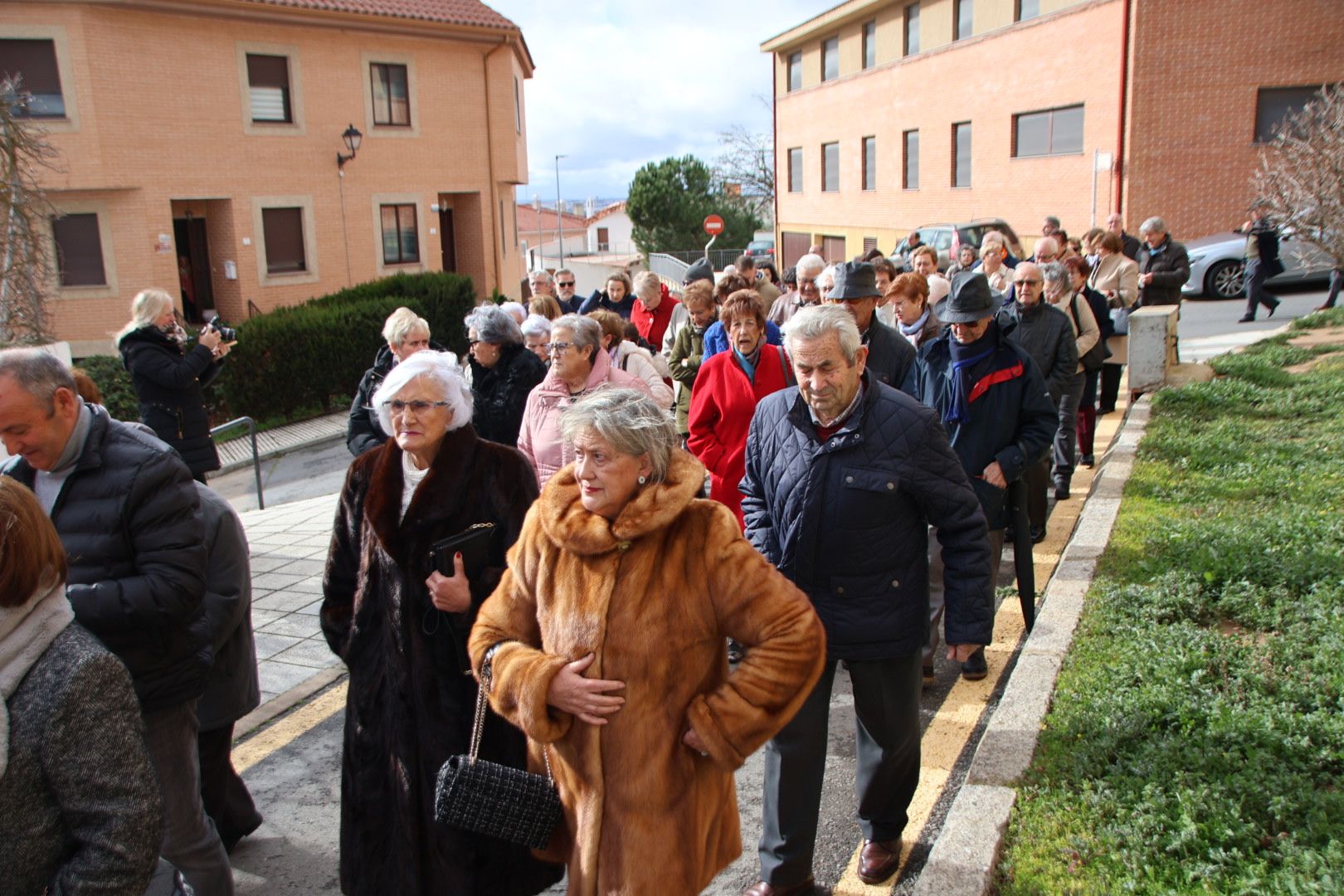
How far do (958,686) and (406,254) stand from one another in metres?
26.8

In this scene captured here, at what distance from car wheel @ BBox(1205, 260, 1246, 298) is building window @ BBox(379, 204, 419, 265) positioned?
19918 mm

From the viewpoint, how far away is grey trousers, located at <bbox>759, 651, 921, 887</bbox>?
368cm

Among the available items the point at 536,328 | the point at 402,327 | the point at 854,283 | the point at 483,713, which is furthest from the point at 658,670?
the point at 536,328

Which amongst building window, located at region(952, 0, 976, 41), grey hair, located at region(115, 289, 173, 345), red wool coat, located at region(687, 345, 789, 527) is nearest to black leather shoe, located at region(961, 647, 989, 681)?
red wool coat, located at region(687, 345, 789, 527)

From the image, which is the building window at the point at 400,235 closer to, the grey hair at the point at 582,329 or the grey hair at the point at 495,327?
the grey hair at the point at 495,327

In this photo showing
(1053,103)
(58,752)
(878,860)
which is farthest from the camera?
(1053,103)

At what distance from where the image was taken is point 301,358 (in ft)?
66.7

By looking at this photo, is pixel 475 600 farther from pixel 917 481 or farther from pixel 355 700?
pixel 917 481

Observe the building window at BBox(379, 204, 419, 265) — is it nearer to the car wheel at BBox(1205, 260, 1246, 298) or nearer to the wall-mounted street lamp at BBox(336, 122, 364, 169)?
the wall-mounted street lamp at BBox(336, 122, 364, 169)

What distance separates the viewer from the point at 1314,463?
7.71m

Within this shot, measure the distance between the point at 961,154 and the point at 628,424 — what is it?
1208 inches

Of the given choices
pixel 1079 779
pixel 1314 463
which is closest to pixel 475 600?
pixel 1079 779

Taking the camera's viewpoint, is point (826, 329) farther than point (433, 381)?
Yes

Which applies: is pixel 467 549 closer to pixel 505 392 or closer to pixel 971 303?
pixel 971 303
